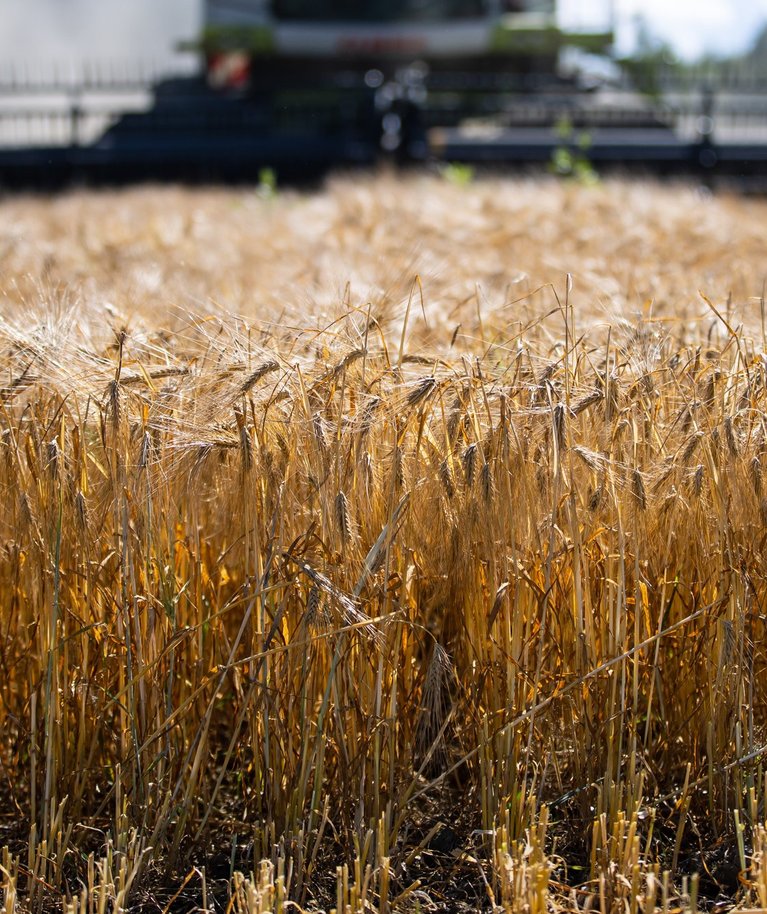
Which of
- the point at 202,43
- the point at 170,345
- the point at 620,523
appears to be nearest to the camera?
the point at 620,523

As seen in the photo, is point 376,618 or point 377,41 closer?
point 376,618

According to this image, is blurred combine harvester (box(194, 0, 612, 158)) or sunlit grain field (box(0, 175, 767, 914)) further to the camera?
blurred combine harvester (box(194, 0, 612, 158))

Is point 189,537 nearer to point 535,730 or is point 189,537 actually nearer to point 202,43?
point 535,730

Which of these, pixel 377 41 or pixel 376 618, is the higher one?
pixel 377 41

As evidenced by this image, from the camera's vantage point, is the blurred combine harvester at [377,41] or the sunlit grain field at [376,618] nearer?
the sunlit grain field at [376,618]

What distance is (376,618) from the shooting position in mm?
1971

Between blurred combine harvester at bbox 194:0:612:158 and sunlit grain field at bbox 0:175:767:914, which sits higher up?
blurred combine harvester at bbox 194:0:612:158

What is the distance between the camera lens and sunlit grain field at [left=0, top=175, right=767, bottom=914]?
2.07 metres

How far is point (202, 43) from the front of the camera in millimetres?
15984

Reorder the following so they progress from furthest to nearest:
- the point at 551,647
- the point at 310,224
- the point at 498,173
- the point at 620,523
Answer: the point at 498,173, the point at 310,224, the point at 551,647, the point at 620,523

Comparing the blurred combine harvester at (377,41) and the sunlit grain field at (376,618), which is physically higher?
the blurred combine harvester at (377,41)

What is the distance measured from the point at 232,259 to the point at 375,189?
378 cm

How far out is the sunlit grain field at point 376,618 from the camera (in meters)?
2.07

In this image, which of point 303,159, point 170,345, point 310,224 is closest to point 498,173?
point 303,159
